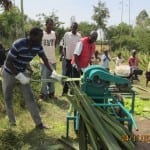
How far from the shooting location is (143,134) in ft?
24.8

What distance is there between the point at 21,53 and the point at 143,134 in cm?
249

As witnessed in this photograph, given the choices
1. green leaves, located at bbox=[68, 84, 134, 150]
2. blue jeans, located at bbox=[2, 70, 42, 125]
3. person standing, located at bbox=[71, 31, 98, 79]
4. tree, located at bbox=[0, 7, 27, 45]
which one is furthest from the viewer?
→ tree, located at bbox=[0, 7, 27, 45]

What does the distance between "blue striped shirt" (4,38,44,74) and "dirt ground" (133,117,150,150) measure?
2141 mm

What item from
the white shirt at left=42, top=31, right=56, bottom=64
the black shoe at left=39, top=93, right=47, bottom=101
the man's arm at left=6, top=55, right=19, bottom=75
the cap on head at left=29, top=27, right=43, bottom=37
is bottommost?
the black shoe at left=39, top=93, right=47, bottom=101

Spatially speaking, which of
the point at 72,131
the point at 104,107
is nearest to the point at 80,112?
the point at 104,107

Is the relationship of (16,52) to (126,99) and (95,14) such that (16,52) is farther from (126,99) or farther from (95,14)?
(95,14)

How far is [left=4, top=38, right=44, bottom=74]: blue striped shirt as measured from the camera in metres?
7.09

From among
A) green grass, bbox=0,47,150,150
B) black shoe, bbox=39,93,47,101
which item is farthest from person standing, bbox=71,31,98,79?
black shoe, bbox=39,93,47,101

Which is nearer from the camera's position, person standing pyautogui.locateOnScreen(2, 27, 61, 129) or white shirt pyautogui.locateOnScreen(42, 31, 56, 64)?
person standing pyautogui.locateOnScreen(2, 27, 61, 129)

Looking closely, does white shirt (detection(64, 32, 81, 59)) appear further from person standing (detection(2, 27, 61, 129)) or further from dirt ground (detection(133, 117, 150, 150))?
person standing (detection(2, 27, 61, 129))

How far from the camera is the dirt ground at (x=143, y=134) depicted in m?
6.64
